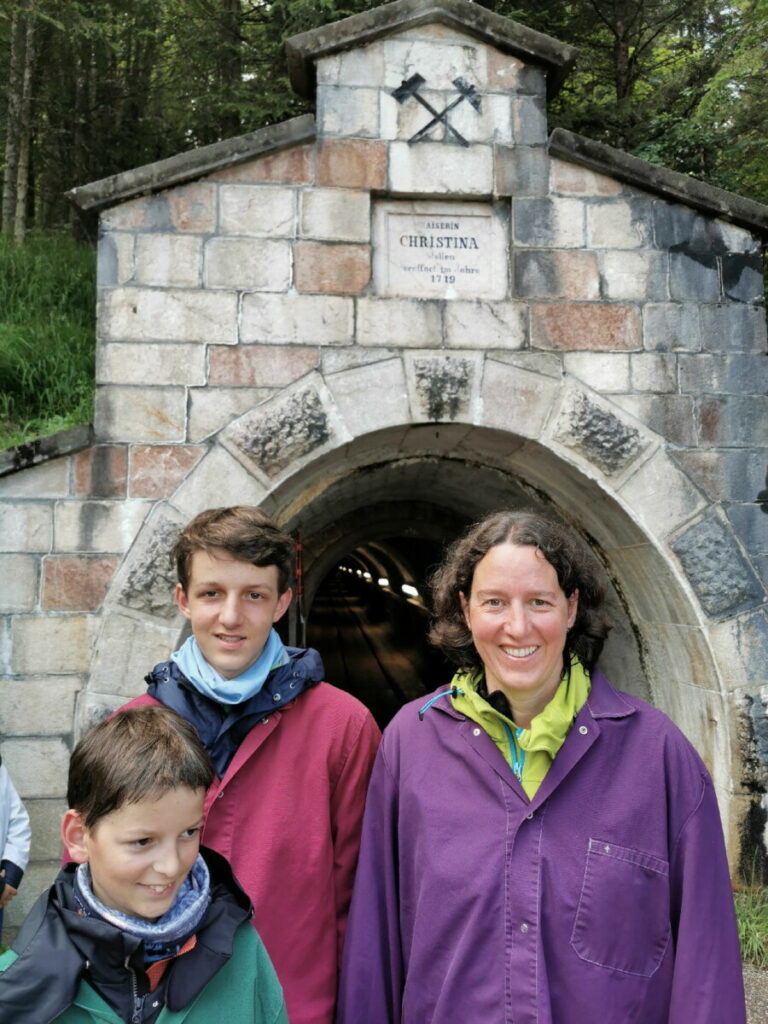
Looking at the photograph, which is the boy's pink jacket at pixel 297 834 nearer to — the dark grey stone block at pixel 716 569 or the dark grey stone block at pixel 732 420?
the dark grey stone block at pixel 716 569

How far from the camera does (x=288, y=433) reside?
4207 millimetres

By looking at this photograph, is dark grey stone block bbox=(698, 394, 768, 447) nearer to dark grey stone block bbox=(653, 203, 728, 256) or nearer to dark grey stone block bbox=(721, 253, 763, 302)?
dark grey stone block bbox=(721, 253, 763, 302)

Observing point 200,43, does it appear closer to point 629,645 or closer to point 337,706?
point 629,645

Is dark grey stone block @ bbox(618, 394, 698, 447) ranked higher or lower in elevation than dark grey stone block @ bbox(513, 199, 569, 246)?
lower

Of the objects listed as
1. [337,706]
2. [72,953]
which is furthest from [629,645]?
[72,953]

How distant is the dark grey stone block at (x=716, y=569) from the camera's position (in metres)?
4.39

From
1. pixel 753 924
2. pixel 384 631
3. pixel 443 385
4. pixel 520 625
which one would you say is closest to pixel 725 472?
pixel 443 385

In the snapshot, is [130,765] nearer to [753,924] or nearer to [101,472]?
[101,472]

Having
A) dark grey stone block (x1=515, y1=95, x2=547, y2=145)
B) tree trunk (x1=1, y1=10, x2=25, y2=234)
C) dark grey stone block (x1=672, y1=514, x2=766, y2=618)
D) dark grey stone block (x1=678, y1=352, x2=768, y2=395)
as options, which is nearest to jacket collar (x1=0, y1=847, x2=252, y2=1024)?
dark grey stone block (x1=672, y1=514, x2=766, y2=618)

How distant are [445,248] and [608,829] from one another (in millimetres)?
3362

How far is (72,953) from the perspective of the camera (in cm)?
145

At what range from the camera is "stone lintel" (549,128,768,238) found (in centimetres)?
440

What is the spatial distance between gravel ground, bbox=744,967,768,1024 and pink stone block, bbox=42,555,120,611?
3.42 meters

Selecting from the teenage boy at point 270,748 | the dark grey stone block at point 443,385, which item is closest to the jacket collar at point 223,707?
the teenage boy at point 270,748
